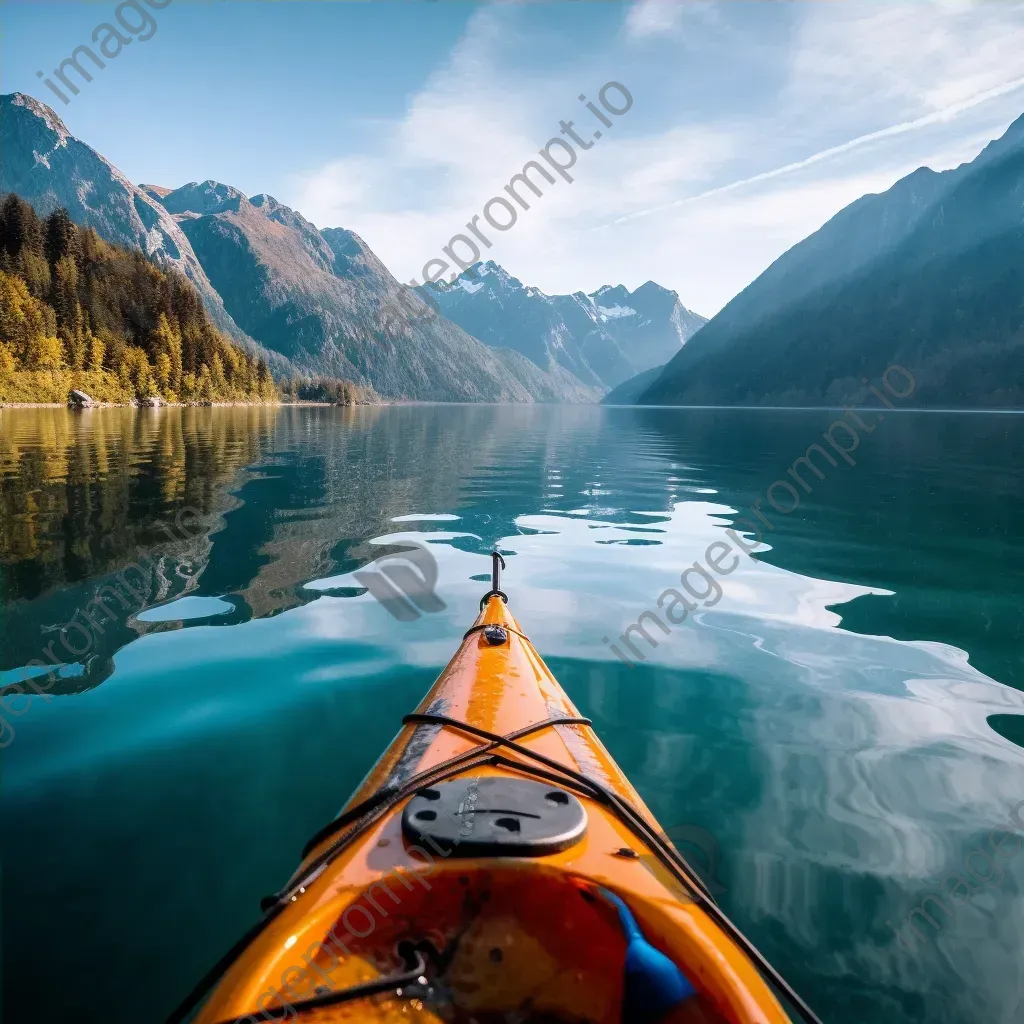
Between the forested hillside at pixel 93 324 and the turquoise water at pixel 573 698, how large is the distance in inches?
2678

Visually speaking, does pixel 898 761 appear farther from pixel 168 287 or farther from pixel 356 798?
pixel 168 287

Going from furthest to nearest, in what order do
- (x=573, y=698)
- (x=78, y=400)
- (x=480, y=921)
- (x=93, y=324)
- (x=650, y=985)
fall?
(x=93, y=324)
(x=78, y=400)
(x=573, y=698)
(x=480, y=921)
(x=650, y=985)

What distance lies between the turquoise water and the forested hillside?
223ft

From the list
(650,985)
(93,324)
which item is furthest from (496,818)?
(93,324)

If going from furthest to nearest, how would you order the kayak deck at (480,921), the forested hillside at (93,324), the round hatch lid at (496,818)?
the forested hillside at (93,324)
the round hatch lid at (496,818)
the kayak deck at (480,921)

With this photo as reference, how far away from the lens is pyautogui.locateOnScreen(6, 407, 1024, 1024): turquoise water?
3721mm

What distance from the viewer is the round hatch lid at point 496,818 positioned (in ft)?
8.72

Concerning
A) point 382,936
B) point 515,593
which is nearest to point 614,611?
point 515,593

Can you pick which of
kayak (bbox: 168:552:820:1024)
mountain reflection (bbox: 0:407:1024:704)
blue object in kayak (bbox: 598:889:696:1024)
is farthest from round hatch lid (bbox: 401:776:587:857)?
mountain reflection (bbox: 0:407:1024:704)

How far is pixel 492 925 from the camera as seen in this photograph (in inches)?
110

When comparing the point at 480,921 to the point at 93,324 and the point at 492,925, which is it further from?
the point at 93,324

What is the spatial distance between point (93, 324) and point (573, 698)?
97159 mm

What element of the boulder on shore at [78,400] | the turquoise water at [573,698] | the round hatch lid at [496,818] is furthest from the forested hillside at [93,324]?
the round hatch lid at [496,818]

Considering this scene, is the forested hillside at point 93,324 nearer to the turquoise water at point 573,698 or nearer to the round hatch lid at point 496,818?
the turquoise water at point 573,698
